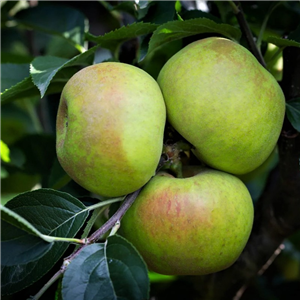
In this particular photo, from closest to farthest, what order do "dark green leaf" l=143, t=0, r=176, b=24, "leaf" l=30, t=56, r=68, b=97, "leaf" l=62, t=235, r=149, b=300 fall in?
"leaf" l=62, t=235, r=149, b=300 → "leaf" l=30, t=56, r=68, b=97 → "dark green leaf" l=143, t=0, r=176, b=24

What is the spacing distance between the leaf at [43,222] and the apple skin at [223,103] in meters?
0.23

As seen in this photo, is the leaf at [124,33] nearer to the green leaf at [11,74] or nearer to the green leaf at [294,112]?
the green leaf at [11,74]

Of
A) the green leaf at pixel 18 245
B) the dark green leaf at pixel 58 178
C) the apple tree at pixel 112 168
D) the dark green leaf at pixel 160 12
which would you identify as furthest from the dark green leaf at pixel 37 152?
the green leaf at pixel 18 245

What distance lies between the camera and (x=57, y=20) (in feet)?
3.82

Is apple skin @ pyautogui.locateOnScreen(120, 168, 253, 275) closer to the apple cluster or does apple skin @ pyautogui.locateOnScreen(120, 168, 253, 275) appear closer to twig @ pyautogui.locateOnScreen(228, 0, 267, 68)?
the apple cluster

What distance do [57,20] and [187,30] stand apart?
52 centimetres

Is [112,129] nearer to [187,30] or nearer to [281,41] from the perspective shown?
[187,30]

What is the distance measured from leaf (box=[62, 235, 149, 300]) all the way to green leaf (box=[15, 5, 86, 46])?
70cm

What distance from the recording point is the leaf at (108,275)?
592 mm

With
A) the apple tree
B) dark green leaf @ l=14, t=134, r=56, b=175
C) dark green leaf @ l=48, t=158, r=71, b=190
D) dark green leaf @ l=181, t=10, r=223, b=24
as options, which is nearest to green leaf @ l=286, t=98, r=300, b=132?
the apple tree

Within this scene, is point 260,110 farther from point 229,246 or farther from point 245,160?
point 229,246

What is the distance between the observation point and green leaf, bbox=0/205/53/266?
631mm

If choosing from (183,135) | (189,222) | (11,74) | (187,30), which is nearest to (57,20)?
(11,74)

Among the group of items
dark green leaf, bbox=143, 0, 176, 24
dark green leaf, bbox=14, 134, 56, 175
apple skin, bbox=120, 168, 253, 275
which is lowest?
dark green leaf, bbox=14, 134, 56, 175
